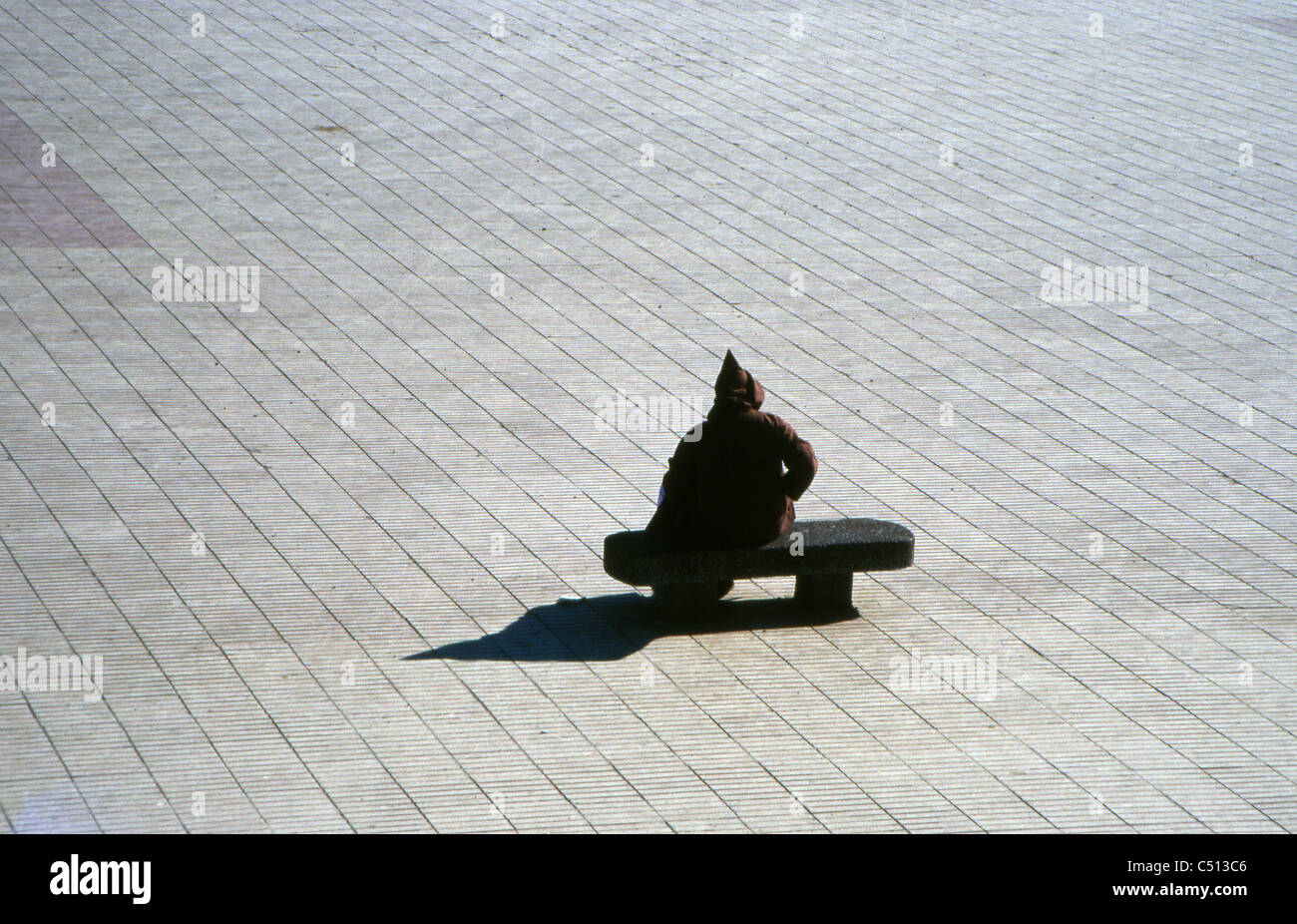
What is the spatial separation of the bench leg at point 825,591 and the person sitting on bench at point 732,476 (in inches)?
13.5

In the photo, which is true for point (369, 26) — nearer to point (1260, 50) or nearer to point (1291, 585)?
point (1260, 50)

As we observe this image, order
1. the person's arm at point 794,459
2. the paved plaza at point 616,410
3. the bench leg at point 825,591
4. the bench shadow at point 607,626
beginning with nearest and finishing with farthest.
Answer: the paved plaza at point 616,410, the bench shadow at point 607,626, the person's arm at point 794,459, the bench leg at point 825,591

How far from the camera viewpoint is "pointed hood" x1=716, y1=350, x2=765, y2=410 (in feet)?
21.6

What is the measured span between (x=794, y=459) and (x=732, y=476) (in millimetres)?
302

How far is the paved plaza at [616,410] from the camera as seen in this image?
5.73 metres

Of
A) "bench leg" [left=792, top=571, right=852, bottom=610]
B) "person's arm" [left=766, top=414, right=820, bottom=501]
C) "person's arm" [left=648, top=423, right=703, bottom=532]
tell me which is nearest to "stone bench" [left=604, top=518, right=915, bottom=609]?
"bench leg" [left=792, top=571, right=852, bottom=610]

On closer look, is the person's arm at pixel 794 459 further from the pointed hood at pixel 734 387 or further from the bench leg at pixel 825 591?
the bench leg at pixel 825 591

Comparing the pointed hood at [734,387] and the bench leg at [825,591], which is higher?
the pointed hood at [734,387]

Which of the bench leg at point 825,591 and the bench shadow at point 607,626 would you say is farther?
the bench leg at point 825,591

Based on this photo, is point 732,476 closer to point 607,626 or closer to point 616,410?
point 607,626

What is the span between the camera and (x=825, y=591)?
696cm

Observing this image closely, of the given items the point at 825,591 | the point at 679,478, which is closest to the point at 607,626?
the point at 679,478

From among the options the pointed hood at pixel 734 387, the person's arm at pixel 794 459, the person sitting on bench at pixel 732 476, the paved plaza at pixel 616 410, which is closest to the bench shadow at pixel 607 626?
the paved plaza at pixel 616 410

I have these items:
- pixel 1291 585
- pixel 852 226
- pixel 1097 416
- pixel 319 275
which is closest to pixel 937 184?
pixel 852 226
